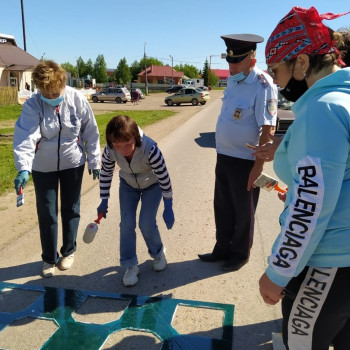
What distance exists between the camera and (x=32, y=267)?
382cm

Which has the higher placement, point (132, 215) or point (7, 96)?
point (7, 96)

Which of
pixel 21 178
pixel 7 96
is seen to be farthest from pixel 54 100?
pixel 7 96

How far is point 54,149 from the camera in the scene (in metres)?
3.46

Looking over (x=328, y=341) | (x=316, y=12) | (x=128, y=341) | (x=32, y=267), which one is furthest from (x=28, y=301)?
(x=316, y=12)

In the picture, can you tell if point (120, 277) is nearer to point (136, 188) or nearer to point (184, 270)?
point (184, 270)

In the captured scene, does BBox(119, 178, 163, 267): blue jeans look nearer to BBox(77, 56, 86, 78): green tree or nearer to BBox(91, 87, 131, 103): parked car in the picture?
BBox(91, 87, 131, 103): parked car

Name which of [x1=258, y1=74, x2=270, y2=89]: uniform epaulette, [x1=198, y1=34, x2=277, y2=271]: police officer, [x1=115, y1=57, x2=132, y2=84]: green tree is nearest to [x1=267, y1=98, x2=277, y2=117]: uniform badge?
[x1=198, y1=34, x2=277, y2=271]: police officer

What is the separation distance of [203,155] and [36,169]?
6501 mm

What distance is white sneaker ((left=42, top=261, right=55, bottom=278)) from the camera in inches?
143

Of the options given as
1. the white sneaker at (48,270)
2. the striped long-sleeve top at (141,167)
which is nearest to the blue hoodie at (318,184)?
the striped long-sleeve top at (141,167)

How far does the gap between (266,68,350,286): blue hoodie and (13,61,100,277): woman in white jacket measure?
2373mm

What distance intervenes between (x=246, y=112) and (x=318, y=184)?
200 centimetres

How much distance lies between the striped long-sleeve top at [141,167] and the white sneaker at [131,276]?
731 millimetres

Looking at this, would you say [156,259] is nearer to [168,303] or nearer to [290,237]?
[168,303]
